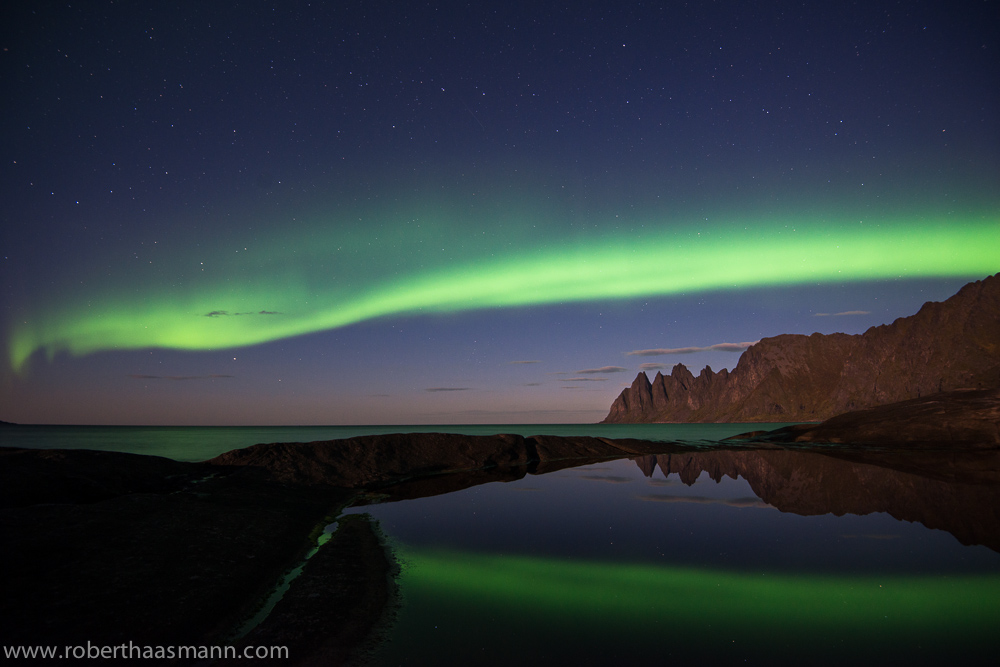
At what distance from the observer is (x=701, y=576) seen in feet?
35.6

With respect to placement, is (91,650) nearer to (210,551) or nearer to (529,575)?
(210,551)

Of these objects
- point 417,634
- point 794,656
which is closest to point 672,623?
point 794,656

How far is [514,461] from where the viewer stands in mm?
39562

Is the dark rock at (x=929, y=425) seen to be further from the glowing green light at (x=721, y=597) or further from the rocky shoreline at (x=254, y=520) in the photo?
the glowing green light at (x=721, y=597)

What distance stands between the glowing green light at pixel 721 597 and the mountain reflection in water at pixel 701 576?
1.8 inches

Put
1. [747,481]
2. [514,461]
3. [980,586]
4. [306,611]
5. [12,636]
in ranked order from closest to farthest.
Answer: [12,636] → [306,611] → [980,586] → [747,481] → [514,461]

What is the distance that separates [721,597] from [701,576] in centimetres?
143

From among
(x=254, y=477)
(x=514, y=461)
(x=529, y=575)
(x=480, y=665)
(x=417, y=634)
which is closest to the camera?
(x=480, y=665)

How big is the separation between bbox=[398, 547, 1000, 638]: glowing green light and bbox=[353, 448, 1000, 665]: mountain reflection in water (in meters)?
0.04

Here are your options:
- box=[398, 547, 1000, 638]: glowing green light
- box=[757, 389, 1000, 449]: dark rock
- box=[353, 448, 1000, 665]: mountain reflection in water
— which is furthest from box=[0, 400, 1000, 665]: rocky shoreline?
box=[757, 389, 1000, 449]: dark rock

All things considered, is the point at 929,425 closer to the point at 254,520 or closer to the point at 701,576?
the point at 701,576

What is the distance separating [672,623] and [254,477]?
2243cm

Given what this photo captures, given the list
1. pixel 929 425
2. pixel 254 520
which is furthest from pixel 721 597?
pixel 929 425

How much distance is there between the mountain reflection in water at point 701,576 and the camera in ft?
24.7
